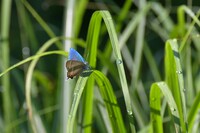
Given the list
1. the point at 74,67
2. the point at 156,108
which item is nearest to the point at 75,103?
the point at 74,67

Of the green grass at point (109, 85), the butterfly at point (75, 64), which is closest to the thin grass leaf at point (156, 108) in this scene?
the green grass at point (109, 85)

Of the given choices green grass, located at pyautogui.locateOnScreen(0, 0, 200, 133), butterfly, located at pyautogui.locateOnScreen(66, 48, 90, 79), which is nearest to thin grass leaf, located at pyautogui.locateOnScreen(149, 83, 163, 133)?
green grass, located at pyautogui.locateOnScreen(0, 0, 200, 133)

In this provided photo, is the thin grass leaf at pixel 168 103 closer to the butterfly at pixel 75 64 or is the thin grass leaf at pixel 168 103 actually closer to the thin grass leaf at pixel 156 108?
the thin grass leaf at pixel 156 108

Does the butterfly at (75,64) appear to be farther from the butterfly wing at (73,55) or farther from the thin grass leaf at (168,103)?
the thin grass leaf at (168,103)

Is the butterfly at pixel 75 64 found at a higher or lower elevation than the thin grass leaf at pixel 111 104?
higher

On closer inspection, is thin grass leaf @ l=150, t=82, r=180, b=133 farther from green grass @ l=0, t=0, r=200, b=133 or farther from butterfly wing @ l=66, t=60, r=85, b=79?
butterfly wing @ l=66, t=60, r=85, b=79

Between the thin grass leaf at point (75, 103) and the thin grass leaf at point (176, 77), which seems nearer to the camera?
the thin grass leaf at point (75, 103)

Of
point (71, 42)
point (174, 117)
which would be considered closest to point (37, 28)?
point (71, 42)

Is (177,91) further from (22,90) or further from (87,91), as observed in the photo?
(22,90)
